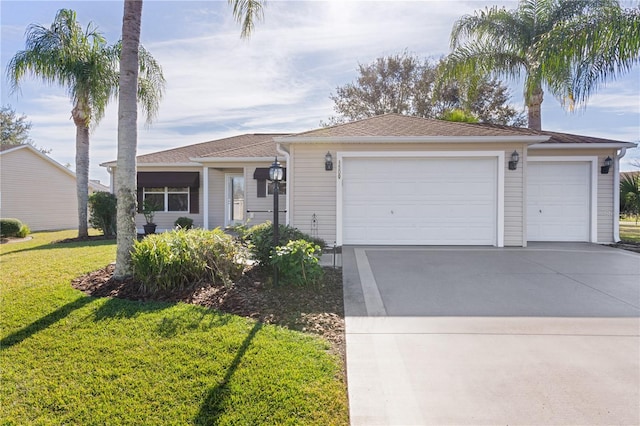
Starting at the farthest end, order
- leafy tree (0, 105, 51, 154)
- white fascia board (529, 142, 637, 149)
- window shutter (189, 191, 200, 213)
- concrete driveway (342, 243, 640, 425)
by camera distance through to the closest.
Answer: leafy tree (0, 105, 51, 154) → window shutter (189, 191, 200, 213) → white fascia board (529, 142, 637, 149) → concrete driveway (342, 243, 640, 425)

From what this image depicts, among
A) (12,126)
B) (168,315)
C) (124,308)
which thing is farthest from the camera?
(12,126)

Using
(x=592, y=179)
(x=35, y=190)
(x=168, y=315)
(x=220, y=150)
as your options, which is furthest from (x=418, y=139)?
(x=35, y=190)

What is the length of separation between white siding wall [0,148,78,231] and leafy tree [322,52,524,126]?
1867cm

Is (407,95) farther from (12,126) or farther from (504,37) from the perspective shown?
(12,126)

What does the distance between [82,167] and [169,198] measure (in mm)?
3332

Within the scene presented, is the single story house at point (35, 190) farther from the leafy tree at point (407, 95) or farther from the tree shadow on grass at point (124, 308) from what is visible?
the leafy tree at point (407, 95)

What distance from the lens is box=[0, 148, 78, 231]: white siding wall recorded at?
1641 cm

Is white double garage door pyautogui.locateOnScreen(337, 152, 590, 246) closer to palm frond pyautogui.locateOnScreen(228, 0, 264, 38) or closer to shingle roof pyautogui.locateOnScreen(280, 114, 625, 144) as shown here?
shingle roof pyautogui.locateOnScreen(280, 114, 625, 144)

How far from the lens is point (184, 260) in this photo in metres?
4.94

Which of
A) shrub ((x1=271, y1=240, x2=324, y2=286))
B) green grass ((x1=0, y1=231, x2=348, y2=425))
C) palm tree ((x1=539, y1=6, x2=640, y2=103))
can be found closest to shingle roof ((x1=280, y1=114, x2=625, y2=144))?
palm tree ((x1=539, y1=6, x2=640, y2=103))

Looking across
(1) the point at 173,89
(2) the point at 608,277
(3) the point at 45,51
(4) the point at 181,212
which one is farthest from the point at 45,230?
(2) the point at 608,277

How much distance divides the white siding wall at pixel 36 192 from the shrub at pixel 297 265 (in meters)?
18.6

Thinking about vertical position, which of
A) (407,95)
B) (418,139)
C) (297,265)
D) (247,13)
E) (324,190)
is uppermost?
(407,95)

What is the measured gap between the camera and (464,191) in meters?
8.95
